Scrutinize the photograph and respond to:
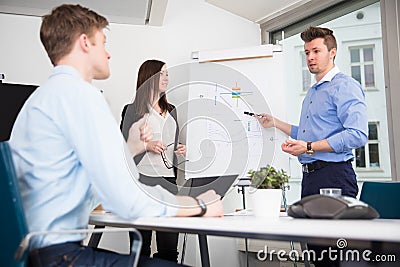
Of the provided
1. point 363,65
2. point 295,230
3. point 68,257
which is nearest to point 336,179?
point 363,65

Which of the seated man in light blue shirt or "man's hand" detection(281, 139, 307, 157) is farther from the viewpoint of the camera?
"man's hand" detection(281, 139, 307, 157)

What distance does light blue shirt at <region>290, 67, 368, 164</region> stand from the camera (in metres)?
2.30

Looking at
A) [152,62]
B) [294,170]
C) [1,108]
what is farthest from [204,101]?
[1,108]

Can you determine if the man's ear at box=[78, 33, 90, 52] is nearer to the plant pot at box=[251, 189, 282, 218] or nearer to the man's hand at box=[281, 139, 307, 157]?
the plant pot at box=[251, 189, 282, 218]

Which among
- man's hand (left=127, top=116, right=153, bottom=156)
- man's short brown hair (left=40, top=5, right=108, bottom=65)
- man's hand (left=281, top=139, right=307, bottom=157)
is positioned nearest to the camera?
man's short brown hair (left=40, top=5, right=108, bottom=65)

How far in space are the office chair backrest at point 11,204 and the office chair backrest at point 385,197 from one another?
1544 mm

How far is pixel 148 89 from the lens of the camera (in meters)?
2.99

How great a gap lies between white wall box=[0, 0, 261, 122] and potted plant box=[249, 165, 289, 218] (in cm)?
224

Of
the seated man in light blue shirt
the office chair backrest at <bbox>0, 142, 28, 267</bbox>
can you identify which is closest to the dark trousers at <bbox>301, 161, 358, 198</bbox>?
the seated man in light blue shirt

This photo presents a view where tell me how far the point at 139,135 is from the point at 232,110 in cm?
105

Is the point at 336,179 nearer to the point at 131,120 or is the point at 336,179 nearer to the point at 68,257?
the point at 131,120

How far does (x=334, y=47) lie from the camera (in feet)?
8.63

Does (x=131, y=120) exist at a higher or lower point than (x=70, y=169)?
higher

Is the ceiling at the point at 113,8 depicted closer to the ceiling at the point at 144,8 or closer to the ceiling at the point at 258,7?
the ceiling at the point at 144,8
